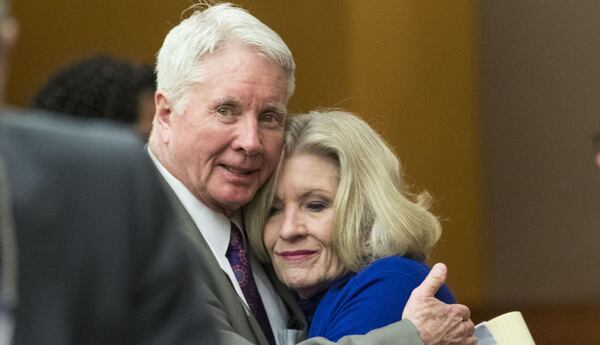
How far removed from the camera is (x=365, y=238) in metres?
3.27

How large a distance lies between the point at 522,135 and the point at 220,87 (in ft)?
13.8

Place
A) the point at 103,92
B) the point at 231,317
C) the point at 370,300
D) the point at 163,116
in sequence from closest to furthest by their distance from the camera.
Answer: the point at 103,92, the point at 231,317, the point at 370,300, the point at 163,116

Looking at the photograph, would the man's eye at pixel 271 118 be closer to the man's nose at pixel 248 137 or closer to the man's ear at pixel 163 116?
the man's nose at pixel 248 137

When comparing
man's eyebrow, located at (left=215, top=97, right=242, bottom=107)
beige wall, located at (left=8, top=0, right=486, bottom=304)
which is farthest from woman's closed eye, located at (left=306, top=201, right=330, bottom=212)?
beige wall, located at (left=8, top=0, right=486, bottom=304)

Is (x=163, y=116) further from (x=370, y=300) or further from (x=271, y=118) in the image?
(x=370, y=300)

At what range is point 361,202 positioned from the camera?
10.7 feet

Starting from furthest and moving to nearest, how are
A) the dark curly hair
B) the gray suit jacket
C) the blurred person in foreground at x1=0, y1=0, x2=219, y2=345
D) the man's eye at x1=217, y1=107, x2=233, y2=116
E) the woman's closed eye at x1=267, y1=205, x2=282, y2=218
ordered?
the woman's closed eye at x1=267, y1=205, x2=282, y2=218 → the man's eye at x1=217, y1=107, x2=233, y2=116 → the gray suit jacket → the dark curly hair → the blurred person in foreground at x1=0, y1=0, x2=219, y2=345

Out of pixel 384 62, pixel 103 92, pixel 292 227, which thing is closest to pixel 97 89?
pixel 103 92

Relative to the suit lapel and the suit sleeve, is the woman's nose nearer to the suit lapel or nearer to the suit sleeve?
the suit lapel

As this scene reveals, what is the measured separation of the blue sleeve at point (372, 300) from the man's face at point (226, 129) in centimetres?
33

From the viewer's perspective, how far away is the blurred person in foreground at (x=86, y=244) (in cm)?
130

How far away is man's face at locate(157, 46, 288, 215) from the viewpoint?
3.19 metres

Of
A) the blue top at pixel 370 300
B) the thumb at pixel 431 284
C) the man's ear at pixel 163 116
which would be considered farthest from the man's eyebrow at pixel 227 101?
the thumb at pixel 431 284

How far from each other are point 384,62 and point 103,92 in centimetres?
373
